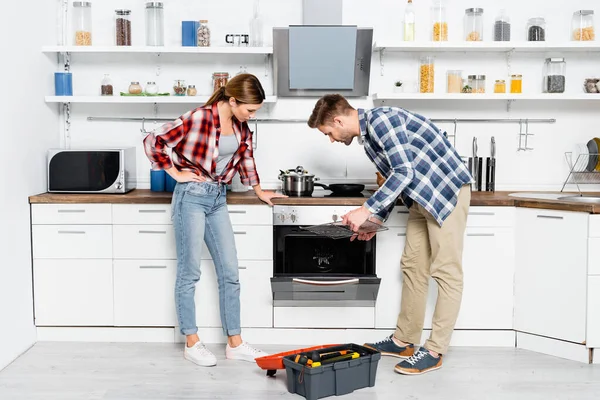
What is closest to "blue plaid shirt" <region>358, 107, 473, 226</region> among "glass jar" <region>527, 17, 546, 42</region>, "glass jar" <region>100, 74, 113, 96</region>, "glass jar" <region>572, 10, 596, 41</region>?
"glass jar" <region>527, 17, 546, 42</region>

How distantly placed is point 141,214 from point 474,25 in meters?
2.30

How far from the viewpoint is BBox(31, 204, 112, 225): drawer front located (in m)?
4.04

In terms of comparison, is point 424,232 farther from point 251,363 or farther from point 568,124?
point 568,124

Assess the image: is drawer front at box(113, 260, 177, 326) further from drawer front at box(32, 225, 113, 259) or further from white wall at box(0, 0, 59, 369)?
white wall at box(0, 0, 59, 369)

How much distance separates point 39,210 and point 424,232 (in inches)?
83.4

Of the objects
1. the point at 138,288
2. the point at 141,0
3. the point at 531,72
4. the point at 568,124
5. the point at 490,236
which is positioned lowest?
the point at 138,288

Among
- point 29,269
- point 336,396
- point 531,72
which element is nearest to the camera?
point 336,396

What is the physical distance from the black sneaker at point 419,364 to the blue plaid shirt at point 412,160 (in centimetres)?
69

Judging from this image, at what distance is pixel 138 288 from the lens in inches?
161

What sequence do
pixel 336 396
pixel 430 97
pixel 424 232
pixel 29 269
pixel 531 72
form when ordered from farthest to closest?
pixel 531 72
pixel 430 97
pixel 29 269
pixel 424 232
pixel 336 396

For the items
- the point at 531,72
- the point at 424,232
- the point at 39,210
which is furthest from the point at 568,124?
the point at 39,210

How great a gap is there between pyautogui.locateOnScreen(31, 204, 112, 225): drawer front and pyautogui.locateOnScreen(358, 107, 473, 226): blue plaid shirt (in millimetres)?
1560

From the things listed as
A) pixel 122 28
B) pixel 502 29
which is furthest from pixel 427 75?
pixel 122 28

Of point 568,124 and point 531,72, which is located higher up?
point 531,72
